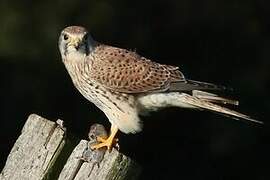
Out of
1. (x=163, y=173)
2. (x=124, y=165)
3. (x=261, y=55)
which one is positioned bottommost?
(x=163, y=173)

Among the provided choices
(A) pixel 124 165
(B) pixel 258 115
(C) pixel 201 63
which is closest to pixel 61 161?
(A) pixel 124 165

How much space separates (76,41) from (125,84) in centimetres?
42

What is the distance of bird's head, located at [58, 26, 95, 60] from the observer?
5847mm

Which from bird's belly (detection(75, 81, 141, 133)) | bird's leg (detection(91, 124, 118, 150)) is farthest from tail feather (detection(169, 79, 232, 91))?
bird's leg (detection(91, 124, 118, 150))

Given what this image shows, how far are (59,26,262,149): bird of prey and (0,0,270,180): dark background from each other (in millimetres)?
2891

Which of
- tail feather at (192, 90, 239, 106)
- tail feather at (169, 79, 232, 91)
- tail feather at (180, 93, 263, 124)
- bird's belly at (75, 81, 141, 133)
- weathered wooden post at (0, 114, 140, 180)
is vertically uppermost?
tail feather at (169, 79, 232, 91)

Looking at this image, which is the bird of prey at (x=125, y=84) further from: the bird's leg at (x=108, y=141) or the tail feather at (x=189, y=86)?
the bird's leg at (x=108, y=141)

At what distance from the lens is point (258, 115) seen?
9.06 metres

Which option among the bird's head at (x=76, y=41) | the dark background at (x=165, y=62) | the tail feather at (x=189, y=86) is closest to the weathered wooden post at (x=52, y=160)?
the tail feather at (x=189, y=86)

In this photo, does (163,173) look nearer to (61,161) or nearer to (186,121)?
(186,121)

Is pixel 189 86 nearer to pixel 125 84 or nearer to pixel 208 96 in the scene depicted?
pixel 208 96

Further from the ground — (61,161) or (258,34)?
(258,34)

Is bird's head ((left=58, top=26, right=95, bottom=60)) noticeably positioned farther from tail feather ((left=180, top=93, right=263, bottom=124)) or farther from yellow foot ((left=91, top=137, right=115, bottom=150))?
yellow foot ((left=91, top=137, right=115, bottom=150))

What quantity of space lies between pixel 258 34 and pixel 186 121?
3.80 feet
